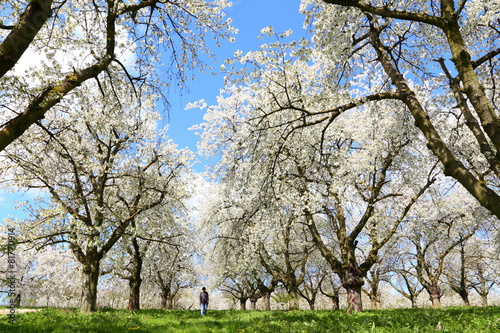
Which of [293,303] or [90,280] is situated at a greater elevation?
[90,280]

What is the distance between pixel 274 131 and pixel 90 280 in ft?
35.8

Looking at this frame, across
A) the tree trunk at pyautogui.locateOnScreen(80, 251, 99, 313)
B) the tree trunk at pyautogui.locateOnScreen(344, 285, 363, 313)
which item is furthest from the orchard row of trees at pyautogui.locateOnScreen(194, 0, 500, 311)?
the tree trunk at pyautogui.locateOnScreen(80, 251, 99, 313)

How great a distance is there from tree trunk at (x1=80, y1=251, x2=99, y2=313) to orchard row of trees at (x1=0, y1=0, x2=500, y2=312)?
65mm

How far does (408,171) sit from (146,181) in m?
14.1

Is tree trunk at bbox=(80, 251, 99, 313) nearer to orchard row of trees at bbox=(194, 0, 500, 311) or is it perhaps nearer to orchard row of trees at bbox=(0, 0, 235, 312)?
orchard row of trees at bbox=(0, 0, 235, 312)

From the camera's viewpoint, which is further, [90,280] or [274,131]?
[90,280]

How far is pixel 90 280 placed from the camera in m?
12.8

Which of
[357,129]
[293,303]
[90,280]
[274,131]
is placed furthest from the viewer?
[293,303]

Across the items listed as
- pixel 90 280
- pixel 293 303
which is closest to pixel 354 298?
pixel 293 303

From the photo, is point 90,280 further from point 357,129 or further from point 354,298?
point 357,129

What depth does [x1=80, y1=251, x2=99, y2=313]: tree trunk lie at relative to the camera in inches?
495

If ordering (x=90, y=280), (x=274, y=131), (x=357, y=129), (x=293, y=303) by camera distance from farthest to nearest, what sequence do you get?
(x=293, y=303) < (x=357, y=129) < (x=90, y=280) < (x=274, y=131)

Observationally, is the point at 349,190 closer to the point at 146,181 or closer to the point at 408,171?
the point at 408,171

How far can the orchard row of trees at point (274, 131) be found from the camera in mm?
5652
